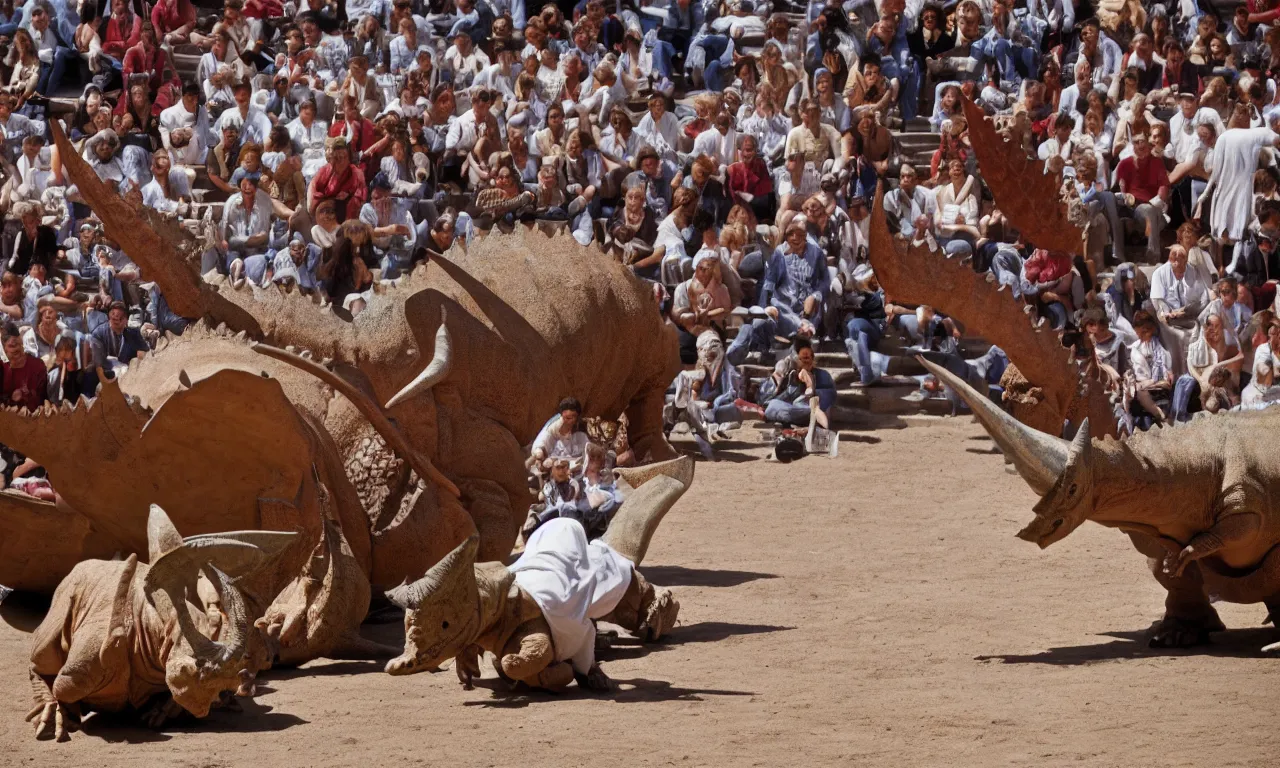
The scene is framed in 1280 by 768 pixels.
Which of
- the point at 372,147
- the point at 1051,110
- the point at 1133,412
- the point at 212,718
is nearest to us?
the point at 212,718

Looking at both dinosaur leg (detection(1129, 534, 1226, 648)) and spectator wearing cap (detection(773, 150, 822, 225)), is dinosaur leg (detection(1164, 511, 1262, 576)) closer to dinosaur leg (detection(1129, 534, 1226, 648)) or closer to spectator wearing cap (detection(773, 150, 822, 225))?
dinosaur leg (detection(1129, 534, 1226, 648))

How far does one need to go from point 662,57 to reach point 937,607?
10.6m

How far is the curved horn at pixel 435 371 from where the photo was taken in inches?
436

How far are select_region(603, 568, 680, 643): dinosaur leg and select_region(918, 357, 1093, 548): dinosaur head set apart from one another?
204 centimetres

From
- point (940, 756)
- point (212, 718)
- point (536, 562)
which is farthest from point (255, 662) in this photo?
point (940, 756)

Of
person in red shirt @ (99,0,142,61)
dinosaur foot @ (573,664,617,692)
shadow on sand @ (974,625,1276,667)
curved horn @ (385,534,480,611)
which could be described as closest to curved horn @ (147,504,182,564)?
curved horn @ (385,534,480,611)

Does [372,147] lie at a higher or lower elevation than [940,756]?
higher

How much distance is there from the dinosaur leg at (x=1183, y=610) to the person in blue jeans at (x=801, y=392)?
6.41 meters

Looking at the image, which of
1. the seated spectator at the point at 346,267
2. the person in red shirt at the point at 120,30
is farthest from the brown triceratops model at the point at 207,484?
the person in red shirt at the point at 120,30

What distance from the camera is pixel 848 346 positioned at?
17.6 metres

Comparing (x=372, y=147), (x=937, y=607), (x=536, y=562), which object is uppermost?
(x=372, y=147)

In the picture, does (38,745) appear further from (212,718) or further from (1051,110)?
(1051,110)

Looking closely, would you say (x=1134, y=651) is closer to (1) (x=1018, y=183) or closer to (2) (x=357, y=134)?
(1) (x=1018, y=183)

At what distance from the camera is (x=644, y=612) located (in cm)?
1060
